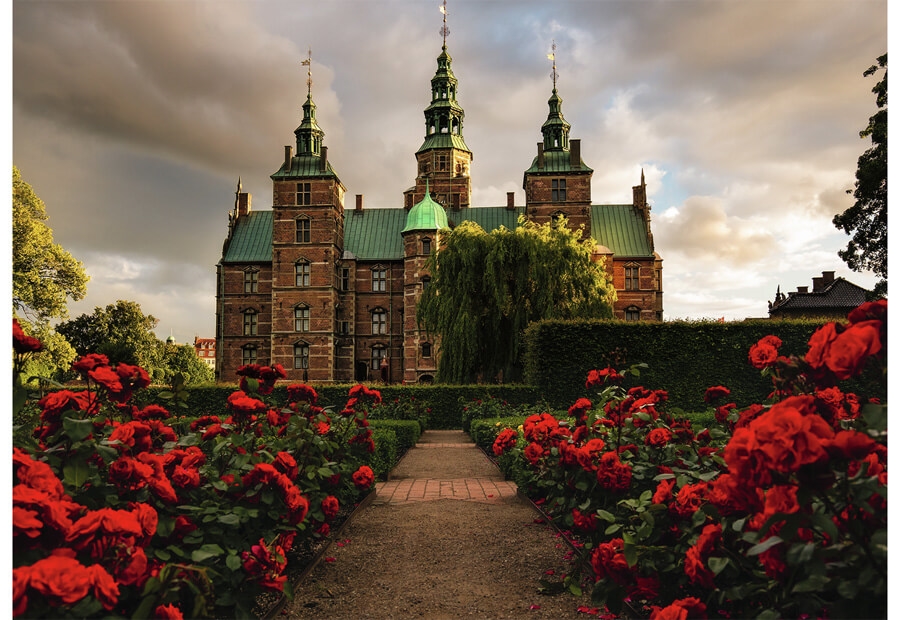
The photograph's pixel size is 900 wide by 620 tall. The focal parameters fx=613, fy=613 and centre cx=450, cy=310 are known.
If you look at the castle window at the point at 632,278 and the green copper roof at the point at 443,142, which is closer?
the castle window at the point at 632,278

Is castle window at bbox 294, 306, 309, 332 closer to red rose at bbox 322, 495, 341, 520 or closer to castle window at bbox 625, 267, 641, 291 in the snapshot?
castle window at bbox 625, 267, 641, 291

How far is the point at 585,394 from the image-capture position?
53.3 ft

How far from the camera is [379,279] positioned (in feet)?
130

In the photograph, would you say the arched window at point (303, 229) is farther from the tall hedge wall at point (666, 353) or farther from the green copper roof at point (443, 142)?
the tall hedge wall at point (666, 353)

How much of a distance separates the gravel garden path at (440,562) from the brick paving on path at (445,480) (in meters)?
0.04

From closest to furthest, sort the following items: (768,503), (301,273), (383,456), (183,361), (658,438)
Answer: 1. (768,503)
2. (658,438)
3. (383,456)
4. (301,273)
5. (183,361)

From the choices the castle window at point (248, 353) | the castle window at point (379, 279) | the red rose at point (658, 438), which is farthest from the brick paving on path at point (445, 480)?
the castle window at point (248, 353)

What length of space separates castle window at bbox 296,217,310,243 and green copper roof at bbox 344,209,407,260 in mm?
3754

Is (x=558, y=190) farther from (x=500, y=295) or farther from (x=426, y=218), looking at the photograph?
(x=500, y=295)

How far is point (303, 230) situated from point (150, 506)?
35760 millimetres

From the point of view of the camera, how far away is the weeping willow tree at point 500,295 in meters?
21.5

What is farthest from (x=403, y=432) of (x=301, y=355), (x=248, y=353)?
(x=248, y=353)

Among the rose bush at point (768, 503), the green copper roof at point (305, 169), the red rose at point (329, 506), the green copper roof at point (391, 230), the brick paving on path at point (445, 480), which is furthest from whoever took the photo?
the green copper roof at point (391, 230)

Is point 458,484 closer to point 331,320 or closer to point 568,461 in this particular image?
point 568,461
